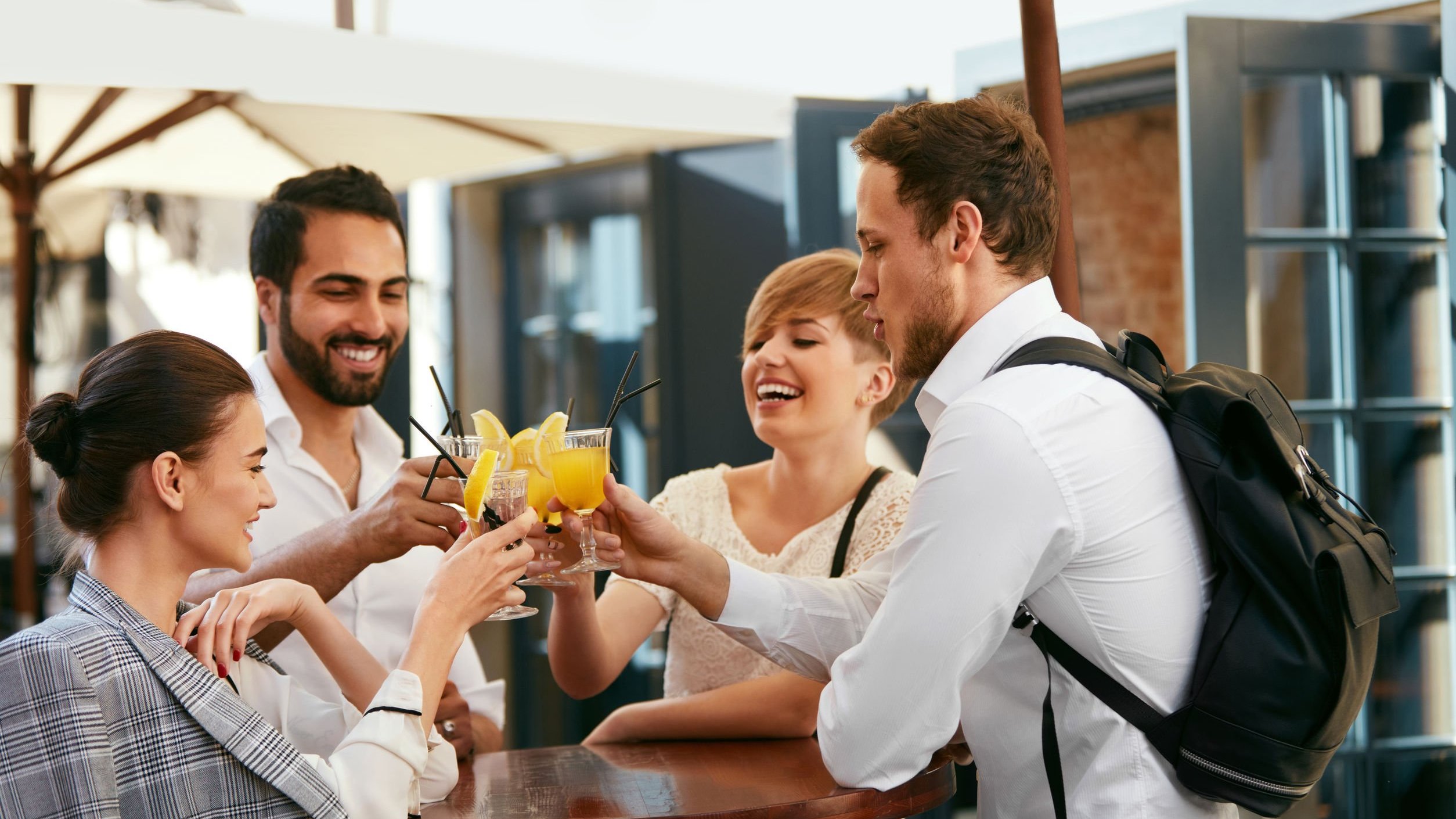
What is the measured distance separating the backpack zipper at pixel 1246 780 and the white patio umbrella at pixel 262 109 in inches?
105

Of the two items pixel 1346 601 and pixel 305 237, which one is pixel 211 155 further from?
pixel 1346 601

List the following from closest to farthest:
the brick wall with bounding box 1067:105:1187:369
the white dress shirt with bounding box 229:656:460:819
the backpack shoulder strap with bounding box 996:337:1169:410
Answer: the white dress shirt with bounding box 229:656:460:819
the backpack shoulder strap with bounding box 996:337:1169:410
the brick wall with bounding box 1067:105:1187:369

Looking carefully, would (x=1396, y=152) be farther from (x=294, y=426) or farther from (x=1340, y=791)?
(x=294, y=426)

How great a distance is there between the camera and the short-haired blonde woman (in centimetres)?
222

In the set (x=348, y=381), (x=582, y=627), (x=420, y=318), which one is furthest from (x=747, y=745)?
(x=420, y=318)

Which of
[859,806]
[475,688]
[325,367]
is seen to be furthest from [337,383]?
[859,806]

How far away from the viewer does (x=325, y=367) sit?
2.31 meters

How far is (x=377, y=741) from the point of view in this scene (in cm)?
144

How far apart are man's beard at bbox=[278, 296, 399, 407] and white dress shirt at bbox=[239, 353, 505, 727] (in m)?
0.07

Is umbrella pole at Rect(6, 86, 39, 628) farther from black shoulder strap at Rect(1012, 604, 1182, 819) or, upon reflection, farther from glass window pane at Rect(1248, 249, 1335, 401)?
glass window pane at Rect(1248, 249, 1335, 401)

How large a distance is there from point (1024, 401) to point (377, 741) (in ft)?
2.84

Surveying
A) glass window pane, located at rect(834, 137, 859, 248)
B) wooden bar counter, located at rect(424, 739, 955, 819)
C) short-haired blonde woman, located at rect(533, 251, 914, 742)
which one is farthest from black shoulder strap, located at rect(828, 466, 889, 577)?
glass window pane, located at rect(834, 137, 859, 248)

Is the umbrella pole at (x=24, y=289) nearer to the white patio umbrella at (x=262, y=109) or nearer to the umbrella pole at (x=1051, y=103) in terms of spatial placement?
the white patio umbrella at (x=262, y=109)

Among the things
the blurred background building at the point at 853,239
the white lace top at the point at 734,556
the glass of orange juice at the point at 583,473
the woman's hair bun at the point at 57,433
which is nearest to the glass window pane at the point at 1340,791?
the blurred background building at the point at 853,239
